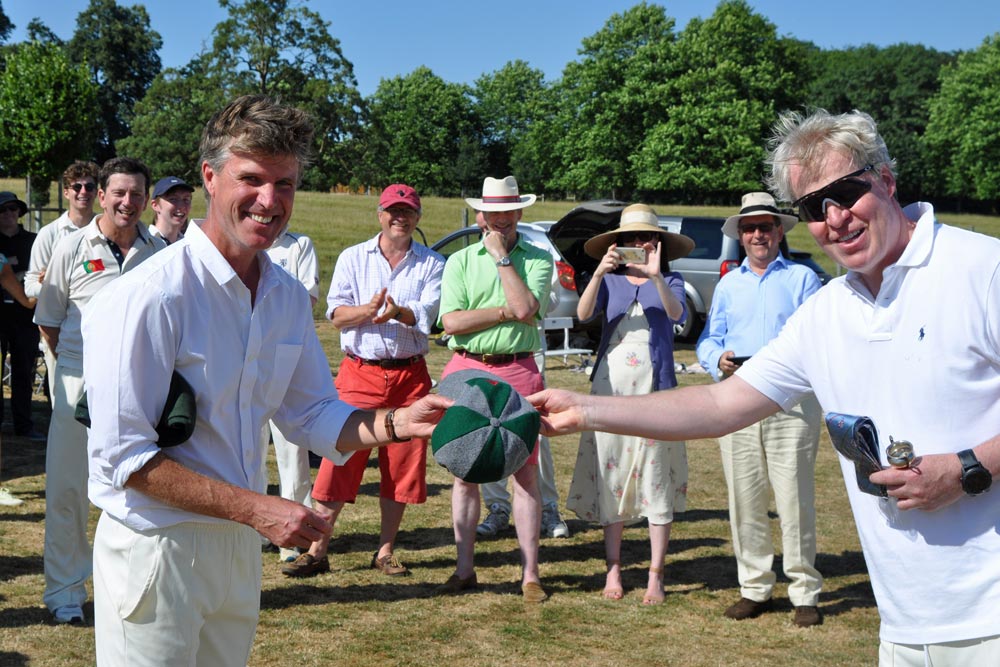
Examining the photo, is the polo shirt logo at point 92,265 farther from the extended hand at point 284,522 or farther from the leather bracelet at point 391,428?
the extended hand at point 284,522

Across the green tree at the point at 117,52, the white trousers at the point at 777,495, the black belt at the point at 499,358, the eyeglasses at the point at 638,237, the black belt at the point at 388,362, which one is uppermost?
the green tree at the point at 117,52

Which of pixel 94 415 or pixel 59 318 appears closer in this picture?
pixel 94 415

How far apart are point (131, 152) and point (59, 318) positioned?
162 feet

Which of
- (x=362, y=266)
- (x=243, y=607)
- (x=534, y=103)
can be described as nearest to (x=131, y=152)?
(x=534, y=103)

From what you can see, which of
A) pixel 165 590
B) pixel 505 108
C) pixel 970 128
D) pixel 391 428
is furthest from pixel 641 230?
pixel 505 108

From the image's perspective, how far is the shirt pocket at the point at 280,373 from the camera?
292 centimetres

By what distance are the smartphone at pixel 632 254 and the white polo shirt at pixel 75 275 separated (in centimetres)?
291

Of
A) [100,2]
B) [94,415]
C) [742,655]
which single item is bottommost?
[742,655]

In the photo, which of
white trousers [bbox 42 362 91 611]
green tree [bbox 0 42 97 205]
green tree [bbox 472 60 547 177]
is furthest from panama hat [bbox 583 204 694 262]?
green tree [bbox 472 60 547 177]

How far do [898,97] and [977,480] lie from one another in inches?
3043

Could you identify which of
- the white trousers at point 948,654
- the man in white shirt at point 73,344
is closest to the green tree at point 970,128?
the man in white shirt at point 73,344

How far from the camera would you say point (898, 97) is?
72438mm

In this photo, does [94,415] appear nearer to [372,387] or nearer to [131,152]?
[372,387]

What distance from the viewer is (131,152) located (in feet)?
168
